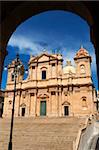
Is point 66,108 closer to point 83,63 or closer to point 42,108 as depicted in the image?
point 42,108

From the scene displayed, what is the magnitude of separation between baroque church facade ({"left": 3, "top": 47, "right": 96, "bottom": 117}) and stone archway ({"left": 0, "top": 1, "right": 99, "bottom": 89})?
1114 inches

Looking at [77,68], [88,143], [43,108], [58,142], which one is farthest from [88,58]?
[88,143]

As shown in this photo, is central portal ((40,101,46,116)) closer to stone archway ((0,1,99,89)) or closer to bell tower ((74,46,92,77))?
bell tower ((74,46,92,77))

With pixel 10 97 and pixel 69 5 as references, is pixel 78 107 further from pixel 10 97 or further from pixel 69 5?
pixel 69 5

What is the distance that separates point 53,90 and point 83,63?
263 inches

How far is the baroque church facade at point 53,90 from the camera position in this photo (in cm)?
3281

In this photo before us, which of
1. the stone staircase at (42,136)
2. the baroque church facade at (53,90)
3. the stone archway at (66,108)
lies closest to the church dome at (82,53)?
the baroque church facade at (53,90)

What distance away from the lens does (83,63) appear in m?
35.1

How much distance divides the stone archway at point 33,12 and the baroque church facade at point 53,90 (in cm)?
2830

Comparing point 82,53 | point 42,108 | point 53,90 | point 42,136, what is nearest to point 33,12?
point 42,136

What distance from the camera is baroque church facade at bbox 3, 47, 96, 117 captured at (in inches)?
1292

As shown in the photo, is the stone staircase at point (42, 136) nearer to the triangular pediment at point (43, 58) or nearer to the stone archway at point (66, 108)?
the stone archway at point (66, 108)

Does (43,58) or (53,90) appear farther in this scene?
(43,58)

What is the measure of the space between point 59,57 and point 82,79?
5.78 meters
